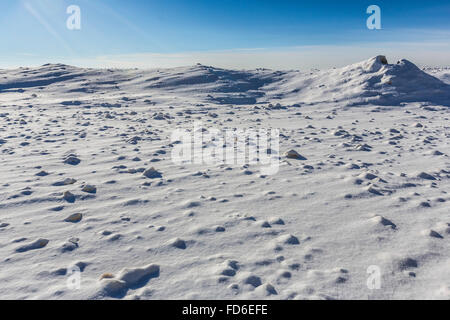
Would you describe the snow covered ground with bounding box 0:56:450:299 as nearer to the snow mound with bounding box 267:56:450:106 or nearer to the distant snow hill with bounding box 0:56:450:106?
the snow mound with bounding box 267:56:450:106

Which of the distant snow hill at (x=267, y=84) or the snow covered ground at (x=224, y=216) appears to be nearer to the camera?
the snow covered ground at (x=224, y=216)

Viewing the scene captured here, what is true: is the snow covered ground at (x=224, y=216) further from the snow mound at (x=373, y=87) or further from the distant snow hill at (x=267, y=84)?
the distant snow hill at (x=267, y=84)

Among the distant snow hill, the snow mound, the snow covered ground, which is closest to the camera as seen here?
the snow covered ground

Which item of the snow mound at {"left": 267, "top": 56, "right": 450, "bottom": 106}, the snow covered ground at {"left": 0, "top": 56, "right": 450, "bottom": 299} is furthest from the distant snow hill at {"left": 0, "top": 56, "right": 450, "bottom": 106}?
the snow covered ground at {"left": 0, "top": 56, "right": 450, "bottom": 299}

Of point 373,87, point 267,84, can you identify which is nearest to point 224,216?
point 373,87

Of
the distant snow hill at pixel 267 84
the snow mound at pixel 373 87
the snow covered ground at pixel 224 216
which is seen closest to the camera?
the snow covered ground at pixel 224 216

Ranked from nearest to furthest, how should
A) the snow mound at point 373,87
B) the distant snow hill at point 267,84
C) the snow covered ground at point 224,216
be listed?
the snow covered ground at point 224,216, the snow mound at point 373,87, the distant snow hill at point 267,84

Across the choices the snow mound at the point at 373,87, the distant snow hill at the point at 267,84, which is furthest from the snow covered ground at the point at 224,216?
the distant snow hill at the point at 267,84
